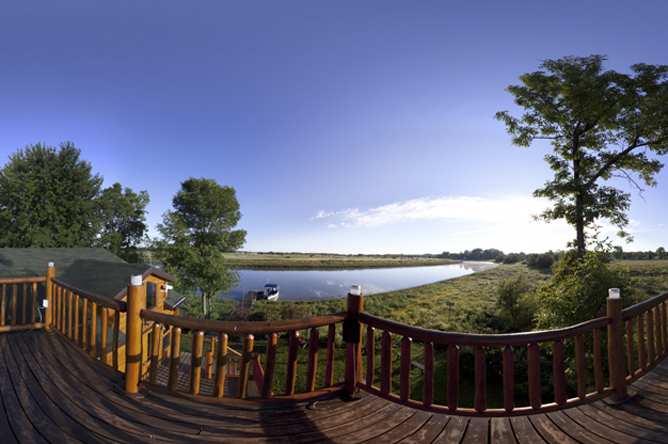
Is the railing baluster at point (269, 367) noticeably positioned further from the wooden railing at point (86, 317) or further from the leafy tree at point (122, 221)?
the leafy tree at point (122, 221)

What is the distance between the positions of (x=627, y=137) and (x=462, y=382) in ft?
36.0

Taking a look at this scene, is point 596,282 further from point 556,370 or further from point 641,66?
point 641,66

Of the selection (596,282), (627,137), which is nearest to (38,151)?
(596,282)

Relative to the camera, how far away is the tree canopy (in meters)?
21.7

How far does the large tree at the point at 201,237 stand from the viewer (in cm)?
1961

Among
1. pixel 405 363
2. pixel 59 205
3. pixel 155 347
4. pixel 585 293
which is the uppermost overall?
pixel 59 205

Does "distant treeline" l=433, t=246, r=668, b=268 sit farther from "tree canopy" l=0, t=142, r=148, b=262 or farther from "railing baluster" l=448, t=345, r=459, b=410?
"tree canopy" l=0, t=142, r=148, b=262

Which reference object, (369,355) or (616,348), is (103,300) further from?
(616,348)

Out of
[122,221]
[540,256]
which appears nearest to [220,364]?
[122,221]

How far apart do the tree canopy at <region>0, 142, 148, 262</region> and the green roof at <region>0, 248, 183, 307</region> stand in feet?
38.9

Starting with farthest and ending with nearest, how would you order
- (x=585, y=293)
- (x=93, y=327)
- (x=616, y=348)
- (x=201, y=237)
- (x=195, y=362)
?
(x=201, y=237), (x=585, y=293), (x=93, y=327), (x=616, y=348), (x=195, y=362)

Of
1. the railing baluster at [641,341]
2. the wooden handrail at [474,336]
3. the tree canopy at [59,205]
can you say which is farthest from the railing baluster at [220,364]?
the tree canopy at [59,205]

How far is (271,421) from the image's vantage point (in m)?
2.21

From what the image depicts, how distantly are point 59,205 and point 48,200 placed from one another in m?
0.84
